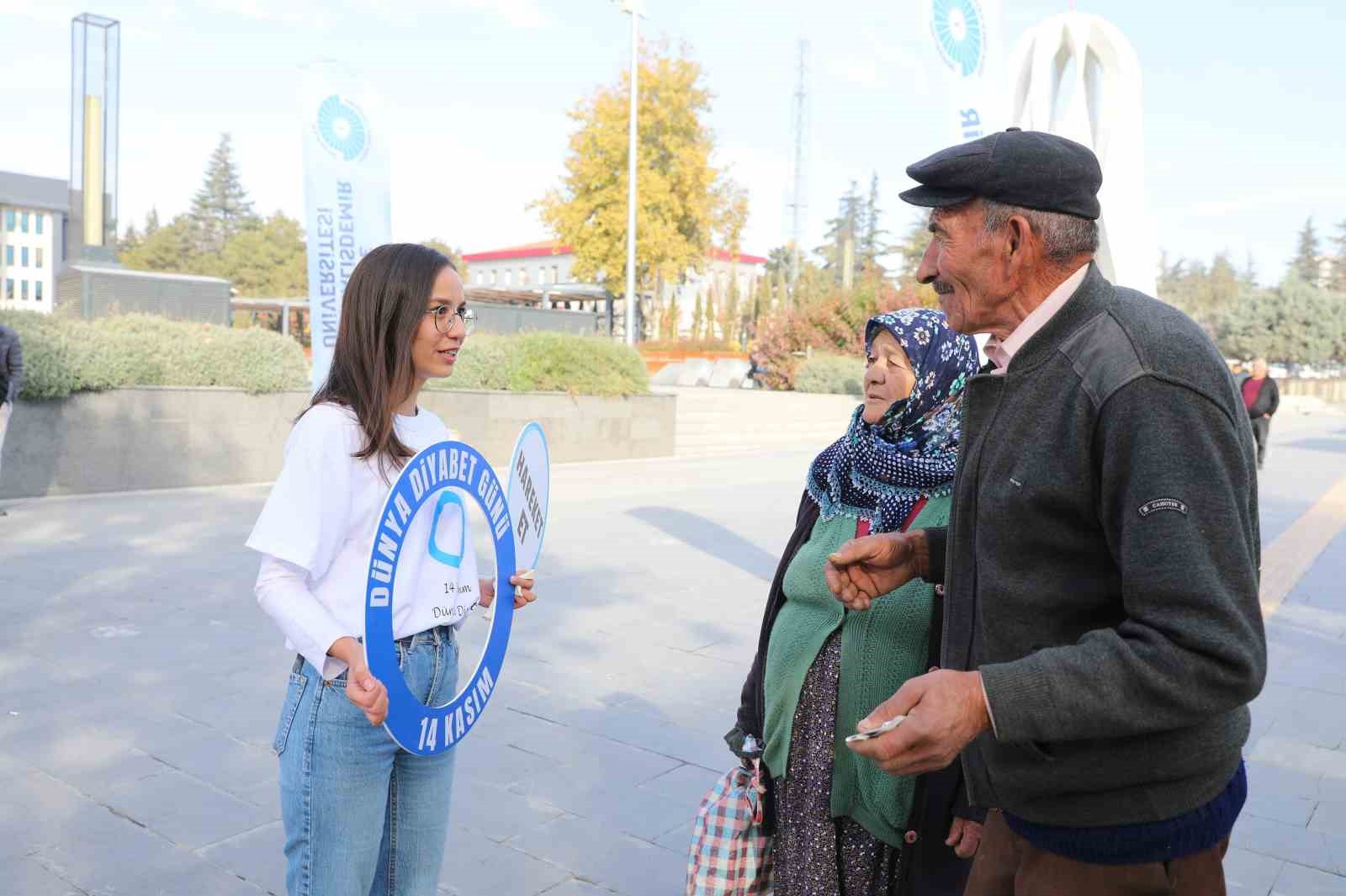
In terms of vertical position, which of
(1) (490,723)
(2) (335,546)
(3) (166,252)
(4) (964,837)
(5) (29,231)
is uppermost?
(5) (29,231)

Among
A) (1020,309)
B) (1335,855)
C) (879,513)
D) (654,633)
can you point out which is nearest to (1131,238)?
(654,633)

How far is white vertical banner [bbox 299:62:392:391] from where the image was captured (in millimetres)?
9930

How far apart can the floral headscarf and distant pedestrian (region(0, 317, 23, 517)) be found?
8.87 meters

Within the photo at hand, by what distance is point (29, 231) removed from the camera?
91625mm

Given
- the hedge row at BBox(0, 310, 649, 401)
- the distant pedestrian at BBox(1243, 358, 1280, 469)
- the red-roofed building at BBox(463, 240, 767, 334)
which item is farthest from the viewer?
the red-roofed building at BBox(463, 240, 767, 334)

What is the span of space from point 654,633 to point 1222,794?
5.14m

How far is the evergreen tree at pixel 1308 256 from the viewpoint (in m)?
101

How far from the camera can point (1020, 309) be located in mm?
1688

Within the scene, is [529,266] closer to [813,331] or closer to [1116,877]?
[813,331]

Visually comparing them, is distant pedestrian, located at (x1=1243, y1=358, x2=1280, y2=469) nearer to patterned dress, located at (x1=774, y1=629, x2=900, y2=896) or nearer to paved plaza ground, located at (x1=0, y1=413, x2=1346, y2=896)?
paved plaza ground, located at (x1=0, y1=413, x2=1346, y2=896)

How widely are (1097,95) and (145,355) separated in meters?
10.5

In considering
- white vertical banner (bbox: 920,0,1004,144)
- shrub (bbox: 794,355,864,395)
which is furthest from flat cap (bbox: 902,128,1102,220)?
shrub (bbox: 794,355,864,395)

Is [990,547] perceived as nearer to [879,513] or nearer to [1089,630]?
[1089,630]

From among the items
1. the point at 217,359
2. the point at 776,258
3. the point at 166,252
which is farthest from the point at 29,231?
the point at 217,359
